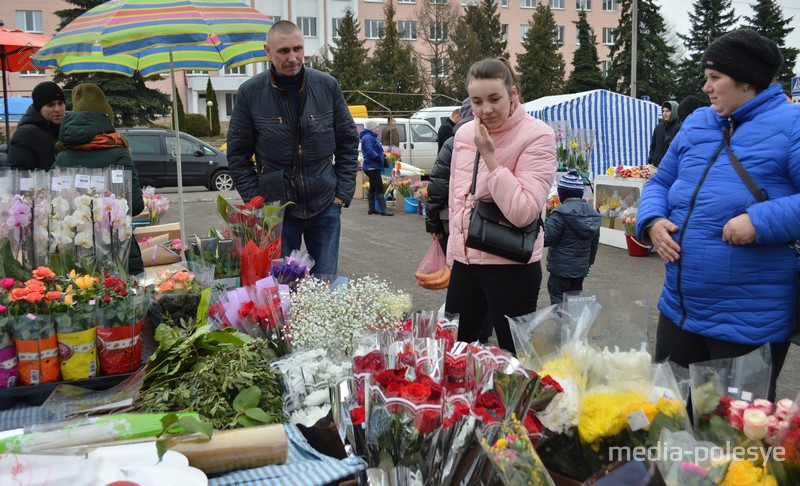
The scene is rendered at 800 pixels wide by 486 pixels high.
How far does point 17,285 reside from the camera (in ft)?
8.33

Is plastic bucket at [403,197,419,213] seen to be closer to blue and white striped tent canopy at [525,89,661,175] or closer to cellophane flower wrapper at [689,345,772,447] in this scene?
blue and white striped tent canopy at [525,89,661,175]

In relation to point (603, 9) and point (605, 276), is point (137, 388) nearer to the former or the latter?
point (605, 276)

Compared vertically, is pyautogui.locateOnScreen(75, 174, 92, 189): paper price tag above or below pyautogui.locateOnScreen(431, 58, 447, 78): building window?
below

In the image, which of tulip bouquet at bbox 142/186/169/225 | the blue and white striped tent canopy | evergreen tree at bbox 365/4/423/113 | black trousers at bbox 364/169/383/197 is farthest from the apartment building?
tulip bouquet at bbox 142/186/169/225

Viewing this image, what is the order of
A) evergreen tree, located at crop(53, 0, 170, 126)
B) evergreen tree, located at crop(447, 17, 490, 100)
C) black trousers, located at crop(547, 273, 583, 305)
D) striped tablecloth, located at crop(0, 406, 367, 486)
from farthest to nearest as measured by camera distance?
evergreen tree, located at crop(447, 17, 490, 100) < evergreen tree, located at crop(53, 0, 170, 126) < black trousers, located at crop(547, 273, 583, 305) < striped tablecloth, located at crop(0, 406, 367, 486)

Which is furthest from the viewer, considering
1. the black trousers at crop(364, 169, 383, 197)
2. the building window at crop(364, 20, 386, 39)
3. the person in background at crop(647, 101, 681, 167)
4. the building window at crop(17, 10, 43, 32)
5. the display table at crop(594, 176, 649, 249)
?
the building window at crop(364, 20, 386, 39)

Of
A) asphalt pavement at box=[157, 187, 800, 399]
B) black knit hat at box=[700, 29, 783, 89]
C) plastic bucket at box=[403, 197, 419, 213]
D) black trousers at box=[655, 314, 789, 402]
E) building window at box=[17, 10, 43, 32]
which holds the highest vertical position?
Answer: building window at box=[17, 10, 43, 32]

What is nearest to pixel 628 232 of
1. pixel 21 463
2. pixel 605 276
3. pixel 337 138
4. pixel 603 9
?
pixel 605 276

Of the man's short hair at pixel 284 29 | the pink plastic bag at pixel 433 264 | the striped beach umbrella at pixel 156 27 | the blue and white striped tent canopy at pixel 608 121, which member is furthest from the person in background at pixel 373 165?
the pink plastic bag at pixel 433 264

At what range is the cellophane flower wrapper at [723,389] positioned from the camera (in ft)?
5.57

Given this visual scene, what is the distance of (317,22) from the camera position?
160ft

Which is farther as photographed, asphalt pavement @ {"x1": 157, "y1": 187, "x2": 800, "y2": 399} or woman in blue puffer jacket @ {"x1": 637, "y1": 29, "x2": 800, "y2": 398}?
asphalt pavement @ {"x1": 157, "y1": 187, "x2": 800, "y2": 399}

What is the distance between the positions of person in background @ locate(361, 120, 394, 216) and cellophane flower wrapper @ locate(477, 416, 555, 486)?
37.7 feet

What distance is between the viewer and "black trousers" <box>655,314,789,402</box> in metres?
2.56
